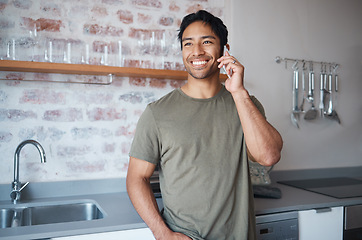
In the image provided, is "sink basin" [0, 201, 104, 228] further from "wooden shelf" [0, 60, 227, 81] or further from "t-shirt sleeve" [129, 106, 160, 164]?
"wooden shelf" [0, 60, 227, 81]

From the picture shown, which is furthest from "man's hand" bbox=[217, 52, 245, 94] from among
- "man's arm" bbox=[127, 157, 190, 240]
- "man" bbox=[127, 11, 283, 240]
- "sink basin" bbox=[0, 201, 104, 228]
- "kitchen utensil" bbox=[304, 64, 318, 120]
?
"kitchen utensil" bbox=[304, 64, 318, 120]

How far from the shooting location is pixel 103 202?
1829 millimetres

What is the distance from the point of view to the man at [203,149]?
130 cm

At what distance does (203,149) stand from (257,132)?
0.23m

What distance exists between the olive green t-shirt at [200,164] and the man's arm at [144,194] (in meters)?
0.05

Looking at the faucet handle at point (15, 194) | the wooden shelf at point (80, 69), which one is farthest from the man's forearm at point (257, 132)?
the faucet handle at point (15, 194)

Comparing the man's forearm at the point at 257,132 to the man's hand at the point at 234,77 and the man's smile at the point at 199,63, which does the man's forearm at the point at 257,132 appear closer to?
the man's hand at the point at 234,77

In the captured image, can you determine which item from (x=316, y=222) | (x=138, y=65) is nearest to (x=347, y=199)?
(x=316, y=222)

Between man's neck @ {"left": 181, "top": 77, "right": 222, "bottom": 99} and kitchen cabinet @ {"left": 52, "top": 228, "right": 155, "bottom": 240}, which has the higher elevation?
man's neck @ {"left": 181, "top": 77, "right": 222, "bottom": 99}

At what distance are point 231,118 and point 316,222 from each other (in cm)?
84

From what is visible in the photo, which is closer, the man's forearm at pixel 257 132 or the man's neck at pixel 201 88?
the man's forearm at pixel 257 132

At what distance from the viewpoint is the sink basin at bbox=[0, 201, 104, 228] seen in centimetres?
173

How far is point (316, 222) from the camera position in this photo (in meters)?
1.77

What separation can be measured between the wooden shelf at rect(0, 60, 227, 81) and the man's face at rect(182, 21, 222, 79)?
568 millimetres
